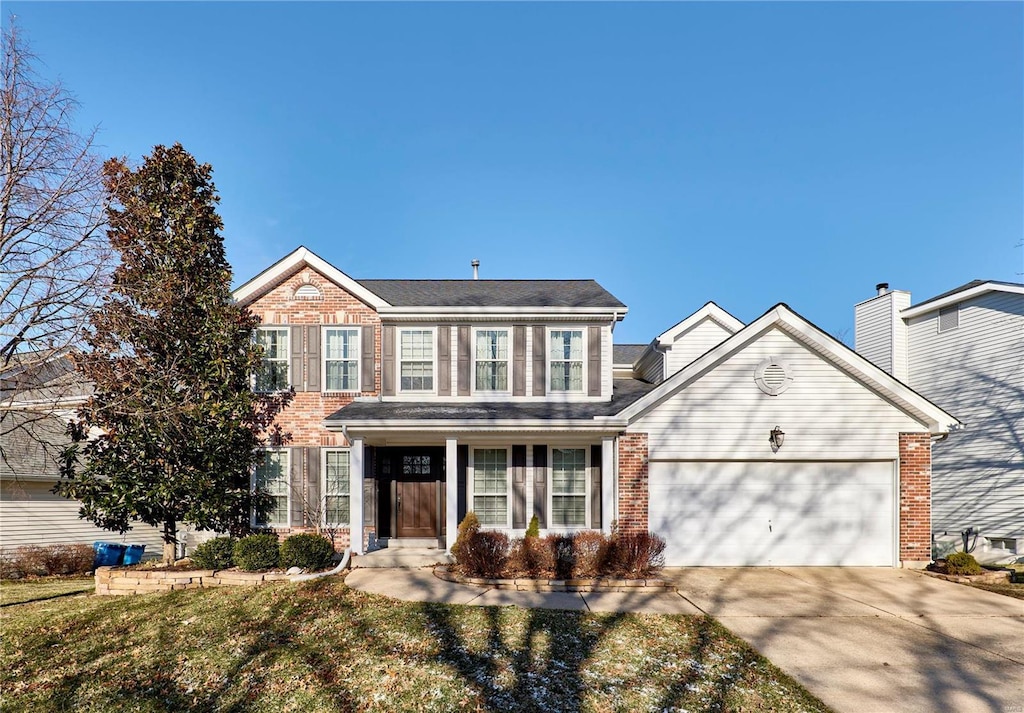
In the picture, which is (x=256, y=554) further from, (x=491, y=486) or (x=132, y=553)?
(x=132, y=553)

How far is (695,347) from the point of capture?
17.0 metres

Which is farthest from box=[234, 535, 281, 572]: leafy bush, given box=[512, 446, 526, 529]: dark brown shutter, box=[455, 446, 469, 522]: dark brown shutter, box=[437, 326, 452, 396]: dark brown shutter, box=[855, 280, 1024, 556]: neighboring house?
box=[855, 280, 1024, 556]: neighboring house

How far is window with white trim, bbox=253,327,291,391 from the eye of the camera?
13547 millimetres

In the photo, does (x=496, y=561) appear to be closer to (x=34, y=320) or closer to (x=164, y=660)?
(x=164, y=660)

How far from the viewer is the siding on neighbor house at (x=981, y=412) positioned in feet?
45.2

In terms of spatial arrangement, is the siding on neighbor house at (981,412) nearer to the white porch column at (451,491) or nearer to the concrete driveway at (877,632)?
the concrete driveway at (877,632)

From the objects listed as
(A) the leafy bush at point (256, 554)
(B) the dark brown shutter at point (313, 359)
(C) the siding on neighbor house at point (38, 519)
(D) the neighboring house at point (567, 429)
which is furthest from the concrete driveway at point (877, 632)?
(C) the siding on neighbor house at point (38, 519)

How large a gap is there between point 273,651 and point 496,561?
4.08 meters

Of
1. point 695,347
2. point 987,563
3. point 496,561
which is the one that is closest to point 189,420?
point 496,561

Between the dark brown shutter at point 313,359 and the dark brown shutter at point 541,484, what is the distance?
5.27m

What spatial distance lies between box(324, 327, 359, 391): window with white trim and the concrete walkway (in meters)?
4.38

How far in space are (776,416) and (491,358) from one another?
6.27m

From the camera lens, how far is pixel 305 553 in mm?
11133

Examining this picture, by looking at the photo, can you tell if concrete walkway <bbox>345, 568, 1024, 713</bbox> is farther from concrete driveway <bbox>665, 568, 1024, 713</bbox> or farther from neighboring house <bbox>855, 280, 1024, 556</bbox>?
neighboring house <bbox>855, 280, 1024, 556</bbox>
